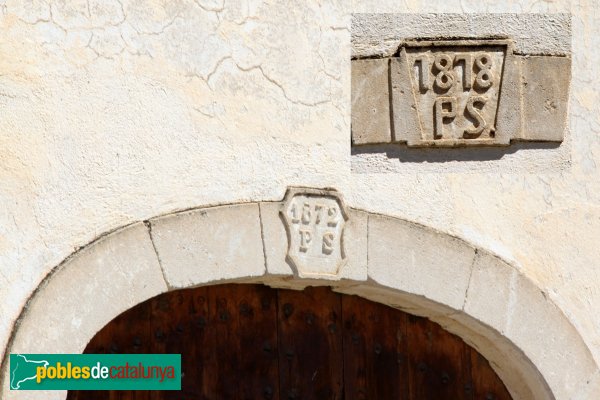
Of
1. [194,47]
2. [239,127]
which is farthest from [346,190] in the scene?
[194,47]

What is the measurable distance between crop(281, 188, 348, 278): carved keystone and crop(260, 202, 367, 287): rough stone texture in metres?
0.02

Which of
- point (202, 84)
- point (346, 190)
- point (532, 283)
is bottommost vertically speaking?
point (532, 283)

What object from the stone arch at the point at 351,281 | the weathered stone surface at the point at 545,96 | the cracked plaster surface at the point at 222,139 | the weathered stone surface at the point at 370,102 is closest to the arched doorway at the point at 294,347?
the stone arch at the point at 351,281

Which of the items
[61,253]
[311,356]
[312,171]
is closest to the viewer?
[61,253]

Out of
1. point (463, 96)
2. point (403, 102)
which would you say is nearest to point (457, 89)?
point (463, 96)

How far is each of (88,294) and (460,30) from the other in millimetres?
1485

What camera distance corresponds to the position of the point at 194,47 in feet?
13.6

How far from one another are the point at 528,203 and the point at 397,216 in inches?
18.6

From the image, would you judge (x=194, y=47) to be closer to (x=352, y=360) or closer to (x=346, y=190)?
(x=346, y=190)

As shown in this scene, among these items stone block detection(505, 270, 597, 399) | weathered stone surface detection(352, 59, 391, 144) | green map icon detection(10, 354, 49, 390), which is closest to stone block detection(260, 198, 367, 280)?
weathered stone surface detection(352, 59, 391, 144)

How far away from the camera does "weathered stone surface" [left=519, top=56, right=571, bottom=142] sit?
4.44m

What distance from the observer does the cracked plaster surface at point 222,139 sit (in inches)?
155

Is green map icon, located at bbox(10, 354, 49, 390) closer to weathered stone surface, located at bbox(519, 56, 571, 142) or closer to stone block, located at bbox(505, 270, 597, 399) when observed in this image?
stone block, located at bbox(505, 270, 597, 399)

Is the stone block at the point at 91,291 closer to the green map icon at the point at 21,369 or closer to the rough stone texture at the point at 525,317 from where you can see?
the green map icon at the point at 21,369
